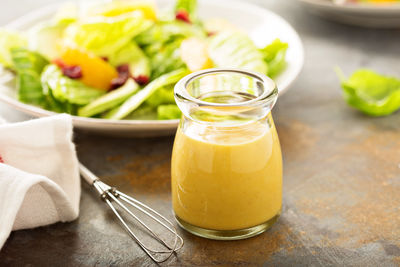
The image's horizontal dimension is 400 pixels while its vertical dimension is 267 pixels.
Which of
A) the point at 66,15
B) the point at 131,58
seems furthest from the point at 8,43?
the point at 131,58

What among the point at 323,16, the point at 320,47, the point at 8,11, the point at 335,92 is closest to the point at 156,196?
the point at 335,92

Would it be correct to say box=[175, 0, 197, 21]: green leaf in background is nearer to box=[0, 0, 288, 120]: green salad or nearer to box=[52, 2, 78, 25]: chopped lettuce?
box=[0, 0, 288, 120]: green salad

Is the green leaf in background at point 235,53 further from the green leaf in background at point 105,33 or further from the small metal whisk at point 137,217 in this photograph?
the small metal whisk at point 137,217

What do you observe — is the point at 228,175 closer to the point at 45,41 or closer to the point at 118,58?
the point at 118,58

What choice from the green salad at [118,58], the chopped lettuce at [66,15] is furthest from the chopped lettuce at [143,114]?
the chopped lettuce at [66,15]

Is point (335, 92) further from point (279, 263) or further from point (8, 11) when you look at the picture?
point (8, 11)

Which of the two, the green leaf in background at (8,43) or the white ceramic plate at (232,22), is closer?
the white ceramic plate at (232,22)
